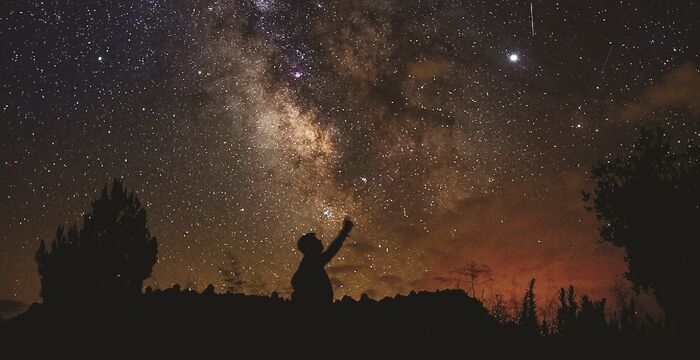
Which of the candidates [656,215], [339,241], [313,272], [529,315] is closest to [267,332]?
[313,272]

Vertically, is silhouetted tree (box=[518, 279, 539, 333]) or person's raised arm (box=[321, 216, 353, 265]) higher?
person's raised arm (box=[321, 216, 353, 265])

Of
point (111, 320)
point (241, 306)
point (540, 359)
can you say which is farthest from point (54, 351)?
point (540, 359)

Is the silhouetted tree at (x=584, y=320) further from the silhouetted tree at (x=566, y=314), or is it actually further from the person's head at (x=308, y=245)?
the person's head at (x=308, y=245)

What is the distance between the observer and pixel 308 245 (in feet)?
23.3

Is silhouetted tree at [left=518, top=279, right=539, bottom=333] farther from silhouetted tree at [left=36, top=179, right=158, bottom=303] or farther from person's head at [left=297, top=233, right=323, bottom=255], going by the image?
silhouetted tree at [left=36, top=179, right=158, bottom=303]

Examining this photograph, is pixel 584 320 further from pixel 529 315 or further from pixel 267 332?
pixel 267 332

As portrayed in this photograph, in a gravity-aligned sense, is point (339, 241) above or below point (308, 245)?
above

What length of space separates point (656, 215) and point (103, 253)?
2160cm

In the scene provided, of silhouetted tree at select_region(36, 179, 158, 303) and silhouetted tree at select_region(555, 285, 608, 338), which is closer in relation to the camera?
silhouetted tree at select_region(555, 285, 608, 338)

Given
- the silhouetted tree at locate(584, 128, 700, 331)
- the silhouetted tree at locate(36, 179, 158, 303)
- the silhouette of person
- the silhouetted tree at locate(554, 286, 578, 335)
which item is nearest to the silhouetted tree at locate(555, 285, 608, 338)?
the silhouetted tree at locate(554, 286, 578, 335)

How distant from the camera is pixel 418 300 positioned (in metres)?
7.34

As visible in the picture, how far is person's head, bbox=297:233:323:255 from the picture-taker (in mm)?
7108

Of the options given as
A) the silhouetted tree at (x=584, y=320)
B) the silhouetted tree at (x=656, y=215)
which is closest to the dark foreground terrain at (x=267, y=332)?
the silhouetted tree at (x=584, y=320)

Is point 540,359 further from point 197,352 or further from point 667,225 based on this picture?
point 667,225
